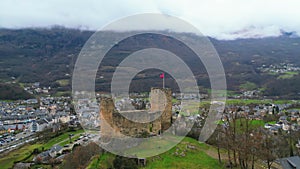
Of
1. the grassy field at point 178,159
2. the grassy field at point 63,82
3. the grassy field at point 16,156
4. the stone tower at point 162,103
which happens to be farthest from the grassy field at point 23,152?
the grassy field at point 63,82

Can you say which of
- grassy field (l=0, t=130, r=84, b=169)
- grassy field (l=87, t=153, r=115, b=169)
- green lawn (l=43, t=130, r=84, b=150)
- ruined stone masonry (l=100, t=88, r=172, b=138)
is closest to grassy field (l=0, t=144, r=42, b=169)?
grassy field (l=0, t=130, r=84, b=169)

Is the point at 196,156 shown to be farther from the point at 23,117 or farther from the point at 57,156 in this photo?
the point at 23,117

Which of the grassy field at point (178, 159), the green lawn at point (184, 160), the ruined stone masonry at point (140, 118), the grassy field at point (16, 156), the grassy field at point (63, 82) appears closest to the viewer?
the grassy field at point (178, 159)

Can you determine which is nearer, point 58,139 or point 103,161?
point 103,161

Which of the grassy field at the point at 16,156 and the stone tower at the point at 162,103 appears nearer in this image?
the stone tower at the point at 162,103

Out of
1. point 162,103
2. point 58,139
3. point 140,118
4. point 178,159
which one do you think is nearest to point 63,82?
point 58,139

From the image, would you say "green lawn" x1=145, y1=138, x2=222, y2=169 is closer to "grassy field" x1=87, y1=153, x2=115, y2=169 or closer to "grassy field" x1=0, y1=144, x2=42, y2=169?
"grassy field" x1=87, y1=153, x2=115, y2=169

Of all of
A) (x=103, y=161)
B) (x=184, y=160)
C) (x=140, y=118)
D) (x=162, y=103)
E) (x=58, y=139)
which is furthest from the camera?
(x=58, y=139)

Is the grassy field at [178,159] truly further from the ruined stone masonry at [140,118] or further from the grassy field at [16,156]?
the grassy field at [16,156]

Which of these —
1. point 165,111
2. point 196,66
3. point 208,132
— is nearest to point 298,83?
point 196,66

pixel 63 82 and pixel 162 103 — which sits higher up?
A: pixel 63 82

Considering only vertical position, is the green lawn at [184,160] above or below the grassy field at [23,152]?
above

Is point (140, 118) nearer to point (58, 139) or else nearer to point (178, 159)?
point (178, 159)
